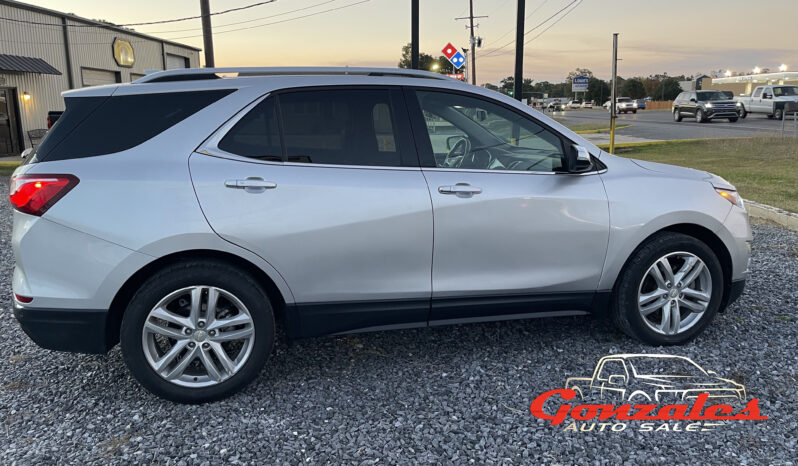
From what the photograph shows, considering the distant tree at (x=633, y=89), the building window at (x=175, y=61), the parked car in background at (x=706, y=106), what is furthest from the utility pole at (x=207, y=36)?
the distant tree at (x=633, y=89)

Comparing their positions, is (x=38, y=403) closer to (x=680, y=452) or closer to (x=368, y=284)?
(x=368, y=284)

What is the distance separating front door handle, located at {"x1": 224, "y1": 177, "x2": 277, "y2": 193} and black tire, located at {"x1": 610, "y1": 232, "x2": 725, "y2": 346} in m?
2.24

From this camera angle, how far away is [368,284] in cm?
346

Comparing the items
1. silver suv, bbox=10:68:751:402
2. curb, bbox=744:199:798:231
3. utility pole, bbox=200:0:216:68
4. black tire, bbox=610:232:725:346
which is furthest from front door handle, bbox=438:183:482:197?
utility pole, bbox=200:0:216:68

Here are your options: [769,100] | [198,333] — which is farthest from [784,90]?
[198,333]

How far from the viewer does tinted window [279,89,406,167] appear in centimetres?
342

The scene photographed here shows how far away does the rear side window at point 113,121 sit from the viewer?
10.5 ft

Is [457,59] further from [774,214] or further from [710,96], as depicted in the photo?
[710,96]

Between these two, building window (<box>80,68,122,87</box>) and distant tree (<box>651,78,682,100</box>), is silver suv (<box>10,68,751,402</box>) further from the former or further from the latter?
distant tree (<box>651,78,682,100</box>)

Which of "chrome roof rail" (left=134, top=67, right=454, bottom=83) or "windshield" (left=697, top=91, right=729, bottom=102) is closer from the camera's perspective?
"chrome roof rail" (left=134, top=67, right=454, bottom=83)

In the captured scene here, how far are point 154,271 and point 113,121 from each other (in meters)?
0.83

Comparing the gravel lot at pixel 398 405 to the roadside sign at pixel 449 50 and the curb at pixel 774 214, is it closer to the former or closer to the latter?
the curb at pixel 774 214

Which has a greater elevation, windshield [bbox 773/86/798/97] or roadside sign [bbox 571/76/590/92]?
roadside sign [bbox 571/76/590/92]

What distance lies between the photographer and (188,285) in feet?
10.5
